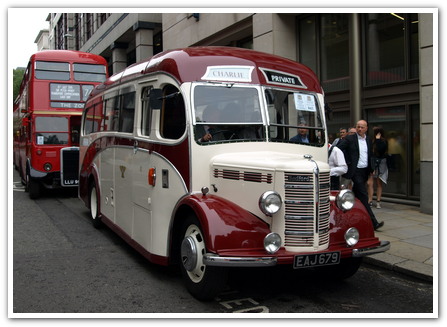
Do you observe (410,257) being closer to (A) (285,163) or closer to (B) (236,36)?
(A) (285,163)

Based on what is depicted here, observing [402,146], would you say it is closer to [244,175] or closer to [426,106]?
[426,106]

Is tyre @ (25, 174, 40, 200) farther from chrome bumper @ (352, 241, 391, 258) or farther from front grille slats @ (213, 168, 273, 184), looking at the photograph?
chrome bumper @ (352, 241, 391, 258)

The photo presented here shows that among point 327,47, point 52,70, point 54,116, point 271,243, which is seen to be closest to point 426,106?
point 327,47

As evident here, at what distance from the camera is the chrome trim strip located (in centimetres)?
403

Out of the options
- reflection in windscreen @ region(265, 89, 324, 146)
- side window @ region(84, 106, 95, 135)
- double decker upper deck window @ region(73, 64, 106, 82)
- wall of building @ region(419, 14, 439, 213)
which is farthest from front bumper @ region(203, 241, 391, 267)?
double decker upper deck window @ region(73, 64, 106, 82)

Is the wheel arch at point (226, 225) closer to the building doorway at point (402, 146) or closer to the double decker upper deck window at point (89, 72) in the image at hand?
the building doorway at point (402, 146)

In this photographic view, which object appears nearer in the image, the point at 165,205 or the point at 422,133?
the point at 165,205

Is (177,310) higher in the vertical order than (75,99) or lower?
lower

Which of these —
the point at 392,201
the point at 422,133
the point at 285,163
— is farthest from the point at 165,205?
the point at 392,201

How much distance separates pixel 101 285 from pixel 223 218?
1.90 metres

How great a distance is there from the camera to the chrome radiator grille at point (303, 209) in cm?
427

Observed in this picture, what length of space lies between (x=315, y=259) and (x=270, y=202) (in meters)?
0.72

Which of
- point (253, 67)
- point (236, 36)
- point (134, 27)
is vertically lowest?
point (253, 67)

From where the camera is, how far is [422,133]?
8742mm
